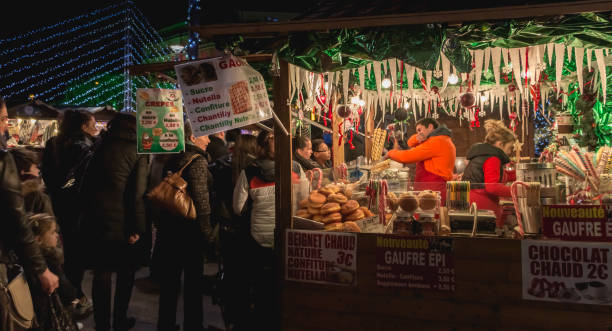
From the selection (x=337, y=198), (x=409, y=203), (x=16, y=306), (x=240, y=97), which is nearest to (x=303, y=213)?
(x=337, y=198)

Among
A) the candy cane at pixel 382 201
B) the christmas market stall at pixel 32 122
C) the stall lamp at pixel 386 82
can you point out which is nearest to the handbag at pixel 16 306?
the candy cane at pixel 382 201

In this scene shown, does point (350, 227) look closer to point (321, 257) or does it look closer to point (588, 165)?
point (321, 257)

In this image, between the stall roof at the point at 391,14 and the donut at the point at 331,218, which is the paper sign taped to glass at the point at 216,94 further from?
the donut at the point at 331,218

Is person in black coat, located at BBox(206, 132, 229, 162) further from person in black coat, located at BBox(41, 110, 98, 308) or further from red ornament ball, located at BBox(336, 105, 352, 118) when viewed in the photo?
red ornament ball, located at BBox(336, 105, 352, 118)

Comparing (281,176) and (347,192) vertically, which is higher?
(281,176)

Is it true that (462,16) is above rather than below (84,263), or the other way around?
above

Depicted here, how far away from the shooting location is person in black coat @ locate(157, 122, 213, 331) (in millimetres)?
4105

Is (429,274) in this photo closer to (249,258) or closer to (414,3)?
(249,258)

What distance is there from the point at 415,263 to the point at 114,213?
297 cm

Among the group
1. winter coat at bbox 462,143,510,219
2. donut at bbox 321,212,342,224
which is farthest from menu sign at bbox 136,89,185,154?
winter coat at bbox 462,143,510,219

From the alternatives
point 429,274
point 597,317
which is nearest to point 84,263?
point 429,274

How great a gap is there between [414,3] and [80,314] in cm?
474

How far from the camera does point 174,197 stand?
398cm

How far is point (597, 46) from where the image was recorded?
3.28 meters
